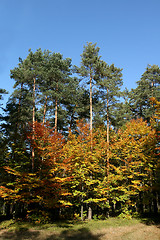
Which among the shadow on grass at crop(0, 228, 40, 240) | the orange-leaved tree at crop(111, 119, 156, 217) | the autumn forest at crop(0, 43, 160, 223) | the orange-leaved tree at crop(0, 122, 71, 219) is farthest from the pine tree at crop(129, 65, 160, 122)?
the shadow on grass at crop(0, 228, 40, 240)

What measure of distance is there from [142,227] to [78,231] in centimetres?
521

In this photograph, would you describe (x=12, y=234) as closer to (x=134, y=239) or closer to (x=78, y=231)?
(x=78, y=231)

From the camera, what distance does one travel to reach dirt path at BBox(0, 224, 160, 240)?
11.3 metres

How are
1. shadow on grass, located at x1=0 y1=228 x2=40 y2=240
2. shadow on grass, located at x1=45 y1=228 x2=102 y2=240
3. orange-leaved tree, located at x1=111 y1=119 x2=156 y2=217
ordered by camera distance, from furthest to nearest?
orange-leaved tree, located at x1=111 y1=119 x2=156 y2=217 → shadow on grass, located at x1=45 y1=228 x2=102 y2=240 → shadow on grass, located at x1=0 y1=228 x2=40 y2=240

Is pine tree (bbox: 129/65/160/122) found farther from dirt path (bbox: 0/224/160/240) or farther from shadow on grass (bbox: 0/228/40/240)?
shadow on grass (bbox: 0/228/40/240)

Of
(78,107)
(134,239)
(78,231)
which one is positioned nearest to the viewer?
(134,239)

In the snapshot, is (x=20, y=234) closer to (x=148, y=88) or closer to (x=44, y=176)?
(x=44, y=176)

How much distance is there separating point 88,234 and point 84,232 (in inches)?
19.9

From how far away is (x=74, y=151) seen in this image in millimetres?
17609

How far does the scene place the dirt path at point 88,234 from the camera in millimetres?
11344

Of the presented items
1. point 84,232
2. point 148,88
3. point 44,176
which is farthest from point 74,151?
point 148,88

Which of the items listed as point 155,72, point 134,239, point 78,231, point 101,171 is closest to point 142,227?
point 134,239

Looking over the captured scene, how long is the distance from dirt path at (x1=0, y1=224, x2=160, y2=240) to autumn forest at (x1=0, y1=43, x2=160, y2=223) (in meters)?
2.38

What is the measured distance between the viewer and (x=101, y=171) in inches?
780
